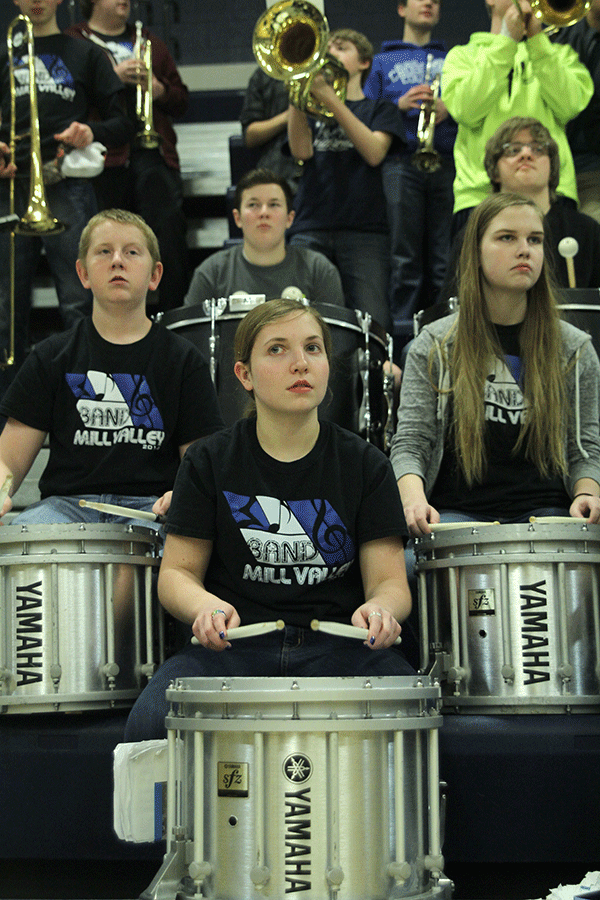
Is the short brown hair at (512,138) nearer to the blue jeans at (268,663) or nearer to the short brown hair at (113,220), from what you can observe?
the short brown hair at (113,220)

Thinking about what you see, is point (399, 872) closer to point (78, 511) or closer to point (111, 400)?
point (78, 511)

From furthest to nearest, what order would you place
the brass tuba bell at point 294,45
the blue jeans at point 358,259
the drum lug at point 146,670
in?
the blue jeans at point 358,259
the brass tuba bell at point 294,45
the drum lug at point 146,670

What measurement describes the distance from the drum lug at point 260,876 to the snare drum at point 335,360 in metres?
1.92

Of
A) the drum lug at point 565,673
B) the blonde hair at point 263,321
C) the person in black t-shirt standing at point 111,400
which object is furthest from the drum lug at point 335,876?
the person in black t-shirt standing at point 111,400

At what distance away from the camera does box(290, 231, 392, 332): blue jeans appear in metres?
4.70

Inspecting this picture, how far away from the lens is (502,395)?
2732mm

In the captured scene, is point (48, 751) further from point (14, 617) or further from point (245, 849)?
point (245, 849)

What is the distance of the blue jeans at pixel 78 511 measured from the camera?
264 cm

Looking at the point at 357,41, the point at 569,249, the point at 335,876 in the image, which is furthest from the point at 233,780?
the point at 357,41

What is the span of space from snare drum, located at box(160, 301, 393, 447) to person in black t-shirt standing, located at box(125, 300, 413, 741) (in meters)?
1.06

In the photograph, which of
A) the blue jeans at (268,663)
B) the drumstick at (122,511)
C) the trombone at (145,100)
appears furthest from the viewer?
the trombone at (145,100)

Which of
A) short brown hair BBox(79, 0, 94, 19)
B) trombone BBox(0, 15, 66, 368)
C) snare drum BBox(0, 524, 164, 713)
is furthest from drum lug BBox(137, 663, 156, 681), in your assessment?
short brown hair BBox(79, 0, 94, 19)

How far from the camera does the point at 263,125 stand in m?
5.32

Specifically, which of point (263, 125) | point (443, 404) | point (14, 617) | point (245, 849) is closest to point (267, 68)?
point (263, 125)
